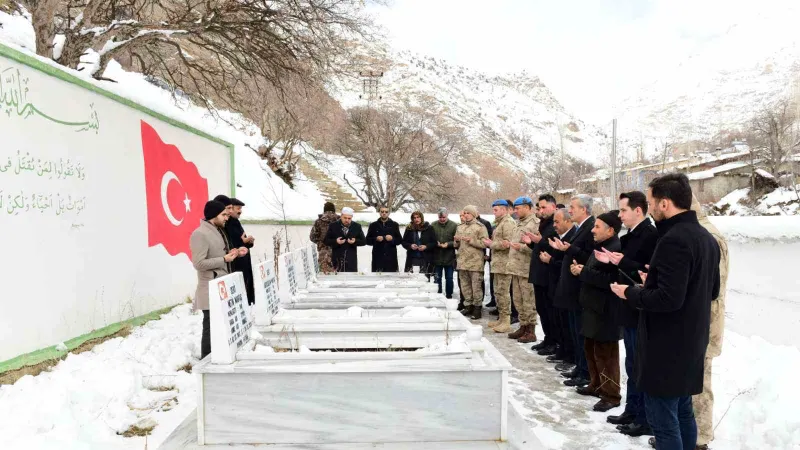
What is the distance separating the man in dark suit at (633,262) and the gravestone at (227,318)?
2.26 metres

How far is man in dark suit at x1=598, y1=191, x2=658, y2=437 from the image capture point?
11.6 feet

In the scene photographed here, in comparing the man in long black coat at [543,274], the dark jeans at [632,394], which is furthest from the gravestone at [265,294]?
the man in long black coat at [543,274]

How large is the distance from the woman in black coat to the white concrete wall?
3778 mm

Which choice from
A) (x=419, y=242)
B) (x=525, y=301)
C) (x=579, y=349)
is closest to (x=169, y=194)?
(x=419, y=242)

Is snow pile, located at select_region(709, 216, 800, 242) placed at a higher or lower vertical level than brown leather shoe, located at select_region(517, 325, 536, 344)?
higher

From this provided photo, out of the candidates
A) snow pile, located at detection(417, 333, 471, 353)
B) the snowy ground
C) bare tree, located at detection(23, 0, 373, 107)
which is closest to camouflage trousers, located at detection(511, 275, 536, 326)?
the snowy ground

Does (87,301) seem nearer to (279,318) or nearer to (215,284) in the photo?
(279,318)

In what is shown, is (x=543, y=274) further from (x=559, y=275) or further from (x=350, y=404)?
(x=350, y=404)

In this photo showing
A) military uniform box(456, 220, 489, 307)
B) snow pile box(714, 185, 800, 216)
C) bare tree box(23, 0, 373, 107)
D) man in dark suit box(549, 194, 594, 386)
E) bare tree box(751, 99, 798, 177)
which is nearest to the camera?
man in dark suit box(549, 194, 594, 386)

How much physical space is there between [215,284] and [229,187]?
7.10 m

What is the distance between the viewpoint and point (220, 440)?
7.62ft

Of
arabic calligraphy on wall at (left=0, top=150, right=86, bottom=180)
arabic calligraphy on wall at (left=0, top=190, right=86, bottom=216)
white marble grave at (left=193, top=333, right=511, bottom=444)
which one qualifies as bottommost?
white marble grave at (left=193, top=333, right=511, bottom=444)

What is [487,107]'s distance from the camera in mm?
105750

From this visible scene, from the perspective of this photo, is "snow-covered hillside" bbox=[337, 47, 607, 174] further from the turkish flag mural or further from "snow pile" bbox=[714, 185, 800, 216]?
the turkish flag mural
